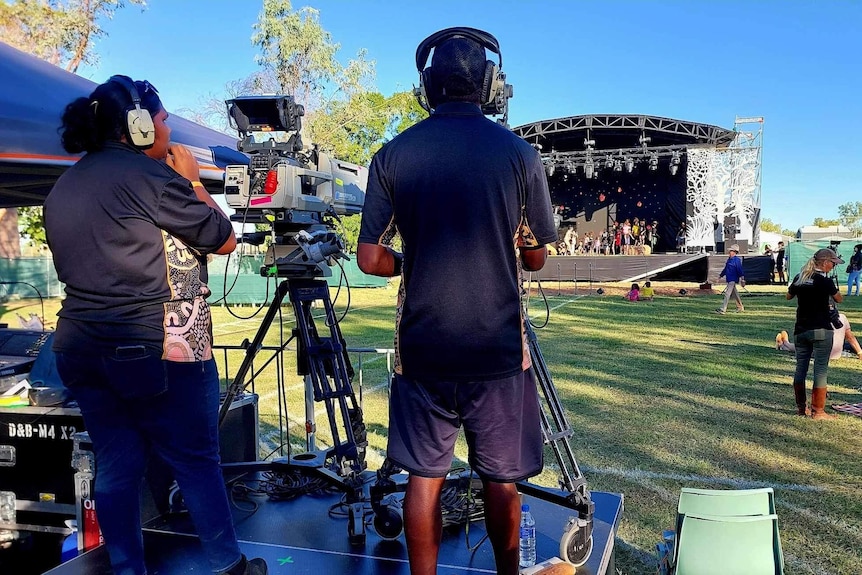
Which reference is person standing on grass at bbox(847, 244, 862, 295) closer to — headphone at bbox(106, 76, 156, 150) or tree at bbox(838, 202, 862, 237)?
headphone at bbox(106, 76, 156, 150)

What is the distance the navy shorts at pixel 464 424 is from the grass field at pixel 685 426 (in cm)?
31

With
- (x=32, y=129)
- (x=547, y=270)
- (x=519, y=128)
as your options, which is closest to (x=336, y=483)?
(x=32, y=129)

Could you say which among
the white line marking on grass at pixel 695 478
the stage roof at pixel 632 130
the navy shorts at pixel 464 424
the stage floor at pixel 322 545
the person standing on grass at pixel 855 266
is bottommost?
the white line marking on grass at pixel 695 478

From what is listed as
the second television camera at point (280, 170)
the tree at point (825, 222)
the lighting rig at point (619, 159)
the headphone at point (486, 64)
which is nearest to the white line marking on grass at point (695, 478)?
the second television camera at point (280, 170)

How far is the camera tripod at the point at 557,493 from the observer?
7.97ft

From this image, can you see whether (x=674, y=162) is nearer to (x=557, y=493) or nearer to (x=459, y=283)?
(x=557, y=493)

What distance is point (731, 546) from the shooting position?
2141 mm

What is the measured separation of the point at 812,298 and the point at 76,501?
6.13 metres

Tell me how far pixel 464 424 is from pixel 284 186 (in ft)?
4.88

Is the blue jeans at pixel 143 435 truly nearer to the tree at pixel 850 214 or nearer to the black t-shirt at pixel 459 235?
the black t-shirt at pixel 459 235

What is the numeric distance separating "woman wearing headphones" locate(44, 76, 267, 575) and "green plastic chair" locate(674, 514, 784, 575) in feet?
5.38

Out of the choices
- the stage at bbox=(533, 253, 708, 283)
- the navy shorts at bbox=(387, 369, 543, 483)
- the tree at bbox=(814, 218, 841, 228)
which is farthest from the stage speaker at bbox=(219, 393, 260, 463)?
the tree at bbox=(814, 218, 841, 228)

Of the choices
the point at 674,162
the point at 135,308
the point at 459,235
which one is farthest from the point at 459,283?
the point at 674,162

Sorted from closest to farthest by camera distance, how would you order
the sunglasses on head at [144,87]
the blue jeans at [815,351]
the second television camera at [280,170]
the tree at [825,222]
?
the sunglasses on head at [144,87], the second television camera at [280,170], the blue jeans at [815,351], the tree at [825,222]
